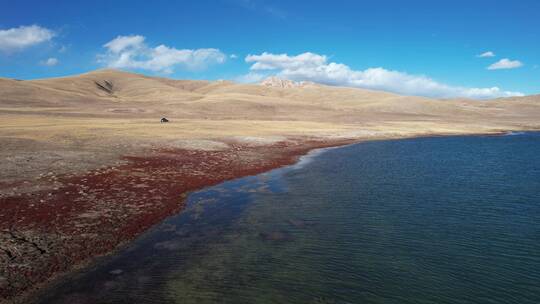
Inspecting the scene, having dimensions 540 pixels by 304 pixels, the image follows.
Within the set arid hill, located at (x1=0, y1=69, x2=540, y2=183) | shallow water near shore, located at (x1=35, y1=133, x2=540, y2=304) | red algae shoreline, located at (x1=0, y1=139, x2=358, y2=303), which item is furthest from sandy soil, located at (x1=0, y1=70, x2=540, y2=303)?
shallow water near shore, located at (x1=35, y1=133, x2=540, y2=304)

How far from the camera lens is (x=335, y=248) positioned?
17.9 meters

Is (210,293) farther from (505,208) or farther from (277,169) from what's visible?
(277,169)

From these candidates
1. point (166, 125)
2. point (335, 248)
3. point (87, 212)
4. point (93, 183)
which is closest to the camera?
point (335, 248)

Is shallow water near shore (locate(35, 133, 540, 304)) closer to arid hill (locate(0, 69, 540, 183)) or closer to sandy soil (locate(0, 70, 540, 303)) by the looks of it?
sandy soil (locate(0, 70, 540, 303))

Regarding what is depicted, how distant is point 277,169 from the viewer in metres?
39.1

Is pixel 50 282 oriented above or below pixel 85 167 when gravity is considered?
below

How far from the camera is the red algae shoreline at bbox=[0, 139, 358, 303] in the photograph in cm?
1497

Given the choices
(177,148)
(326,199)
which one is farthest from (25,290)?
(177,148)

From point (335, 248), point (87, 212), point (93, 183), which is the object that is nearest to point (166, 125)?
point (93, 183)

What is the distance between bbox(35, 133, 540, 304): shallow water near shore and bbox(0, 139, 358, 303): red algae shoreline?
1.10m

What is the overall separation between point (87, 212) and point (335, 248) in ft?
45.1

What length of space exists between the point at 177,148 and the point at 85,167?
1454 cm

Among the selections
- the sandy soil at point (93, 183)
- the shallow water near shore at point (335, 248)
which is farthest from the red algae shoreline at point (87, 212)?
the shallow water near shore at point (335, 248)

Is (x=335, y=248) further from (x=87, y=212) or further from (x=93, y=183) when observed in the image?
(x=93, y=183)
